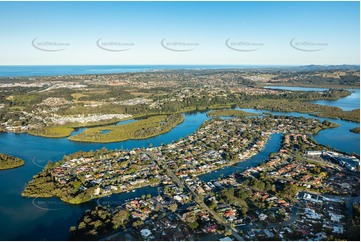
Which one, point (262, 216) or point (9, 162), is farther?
point (9, 162)

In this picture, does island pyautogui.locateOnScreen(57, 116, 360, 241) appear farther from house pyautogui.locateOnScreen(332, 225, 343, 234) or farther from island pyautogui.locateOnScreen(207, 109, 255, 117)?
island pyautogui.locateOnScreen(207, 109, 255, 117)

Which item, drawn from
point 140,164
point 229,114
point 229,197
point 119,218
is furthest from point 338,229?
point 229,114

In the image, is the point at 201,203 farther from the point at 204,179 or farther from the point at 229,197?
the point at 204,179

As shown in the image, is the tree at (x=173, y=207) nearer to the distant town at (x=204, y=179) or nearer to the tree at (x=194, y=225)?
the distant town at (x=204, y=179)

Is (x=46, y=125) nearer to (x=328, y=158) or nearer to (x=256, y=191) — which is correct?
(x=256, y=191)

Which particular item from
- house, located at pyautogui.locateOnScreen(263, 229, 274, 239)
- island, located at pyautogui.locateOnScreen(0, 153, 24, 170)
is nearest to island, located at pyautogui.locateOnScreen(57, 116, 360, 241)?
house, located at pyautogui.locateOnScreen(263, 229, 274, 239)

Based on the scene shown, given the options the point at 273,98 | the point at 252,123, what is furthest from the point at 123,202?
the point at 273,98
